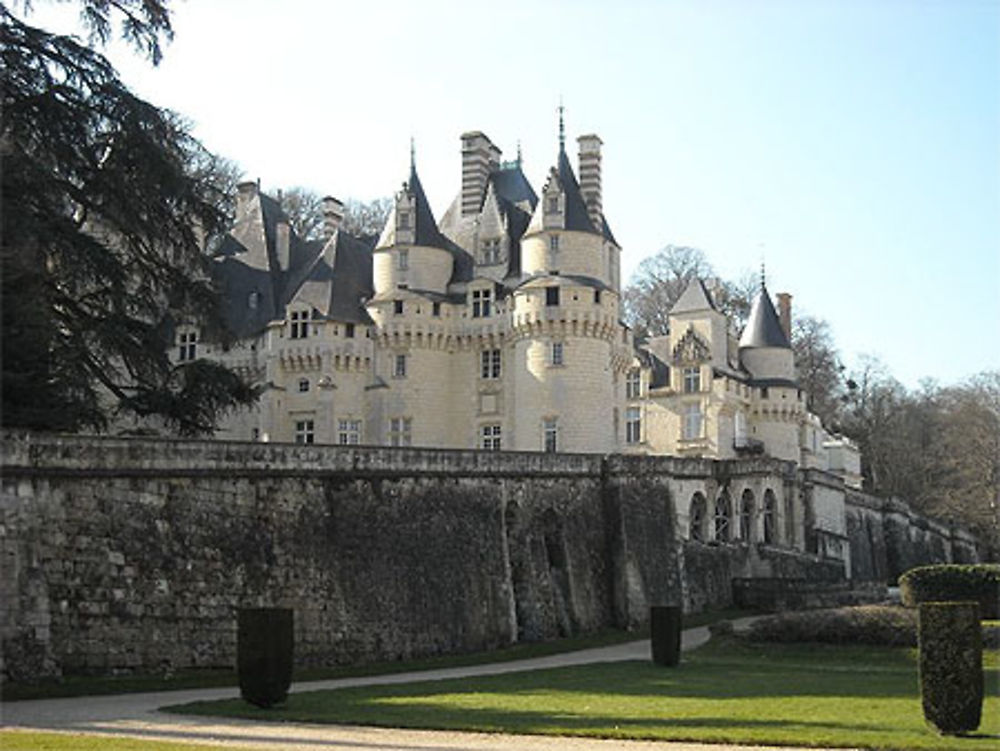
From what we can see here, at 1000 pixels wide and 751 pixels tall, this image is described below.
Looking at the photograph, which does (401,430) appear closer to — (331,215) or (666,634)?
(331,215)

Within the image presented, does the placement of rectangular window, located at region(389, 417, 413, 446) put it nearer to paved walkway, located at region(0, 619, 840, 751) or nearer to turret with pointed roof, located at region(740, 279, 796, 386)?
turret with pointed roof, located at region(740, 279, 796, 386)

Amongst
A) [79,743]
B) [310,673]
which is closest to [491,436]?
[310,673]

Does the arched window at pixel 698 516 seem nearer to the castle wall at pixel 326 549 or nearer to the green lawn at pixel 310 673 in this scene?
the castle wall at pixel 326 549

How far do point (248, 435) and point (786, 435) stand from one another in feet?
68.1

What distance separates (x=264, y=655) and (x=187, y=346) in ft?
96.0

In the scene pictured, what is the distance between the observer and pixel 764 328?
51.2 metres

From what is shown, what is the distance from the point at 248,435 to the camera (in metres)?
41.5

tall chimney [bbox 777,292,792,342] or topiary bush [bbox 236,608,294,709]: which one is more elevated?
tall chimney [bbox 777,292,792,342]

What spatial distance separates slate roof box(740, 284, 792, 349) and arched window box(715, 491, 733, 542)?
615 inches

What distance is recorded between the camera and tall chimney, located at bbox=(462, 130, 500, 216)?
142ft

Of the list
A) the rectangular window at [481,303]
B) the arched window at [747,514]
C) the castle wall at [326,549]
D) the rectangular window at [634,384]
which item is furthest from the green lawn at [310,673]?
the rectangular window at [634,384]

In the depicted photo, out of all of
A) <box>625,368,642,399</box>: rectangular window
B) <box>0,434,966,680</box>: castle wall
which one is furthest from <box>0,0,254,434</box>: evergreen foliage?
<box>625,368,642,399</box>: rectangular window

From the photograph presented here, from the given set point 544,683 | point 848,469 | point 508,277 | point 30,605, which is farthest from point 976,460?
point 30,605

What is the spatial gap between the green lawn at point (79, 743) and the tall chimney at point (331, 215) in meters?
33.0
